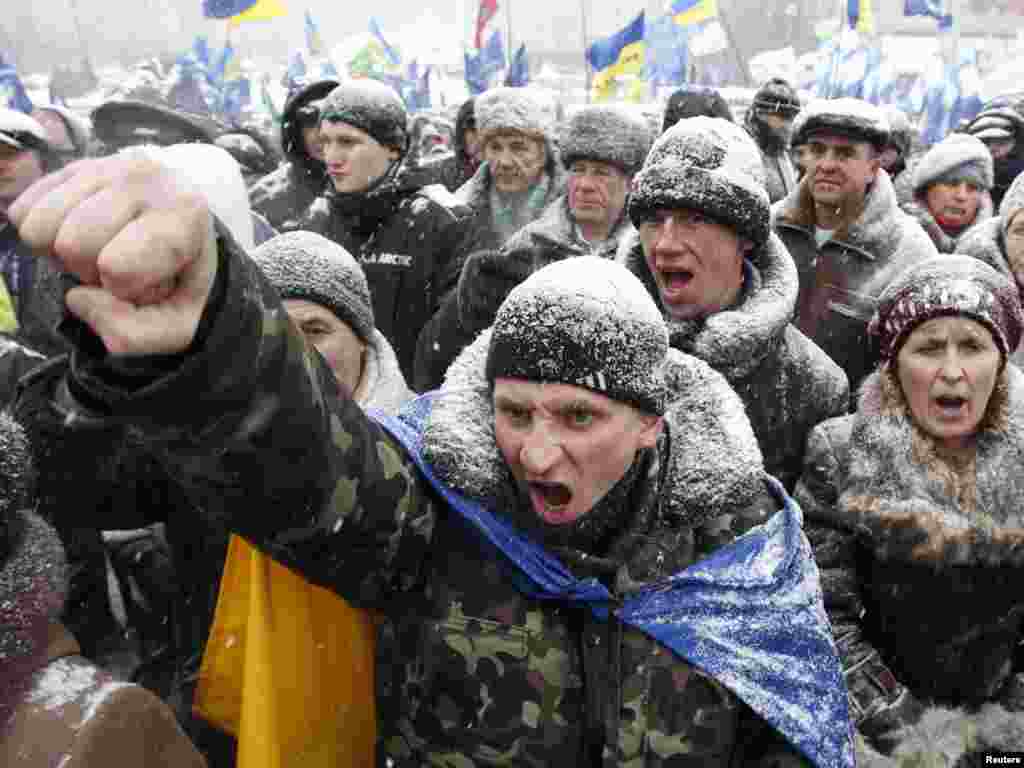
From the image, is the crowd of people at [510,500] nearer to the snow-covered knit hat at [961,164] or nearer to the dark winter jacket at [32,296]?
the dark winter jacket at [32,296]

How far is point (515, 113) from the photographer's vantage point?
5852mm

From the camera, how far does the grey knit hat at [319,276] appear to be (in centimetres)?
290

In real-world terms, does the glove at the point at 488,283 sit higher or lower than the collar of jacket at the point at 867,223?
higher

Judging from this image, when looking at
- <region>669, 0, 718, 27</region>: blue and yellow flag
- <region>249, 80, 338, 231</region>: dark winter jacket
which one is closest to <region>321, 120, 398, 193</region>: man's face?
<region>249, 80, 338, 231</region>: dark winter jacket

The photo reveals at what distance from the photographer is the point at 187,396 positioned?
1.23 metres

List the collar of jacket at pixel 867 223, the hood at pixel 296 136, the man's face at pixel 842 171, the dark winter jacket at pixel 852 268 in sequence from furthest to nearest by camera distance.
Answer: the hood at pixel 296 136 → the man's face at pixel 842 171 → the collar of jacket at pixel 867 223 → the dark winter jacket at pixel 852 268

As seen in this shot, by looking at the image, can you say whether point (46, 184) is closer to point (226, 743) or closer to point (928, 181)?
point (226, 743)

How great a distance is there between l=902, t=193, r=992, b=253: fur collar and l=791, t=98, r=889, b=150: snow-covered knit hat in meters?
1.38

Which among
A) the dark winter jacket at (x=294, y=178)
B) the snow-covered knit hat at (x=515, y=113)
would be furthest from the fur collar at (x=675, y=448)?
the dark winter jacket at (x=294, y=178)

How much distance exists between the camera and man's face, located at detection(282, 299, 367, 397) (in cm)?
286

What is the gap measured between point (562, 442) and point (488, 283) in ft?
5.02

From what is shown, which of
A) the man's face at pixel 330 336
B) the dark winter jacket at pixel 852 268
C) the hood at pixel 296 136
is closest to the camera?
the man's face at pixel 330 336

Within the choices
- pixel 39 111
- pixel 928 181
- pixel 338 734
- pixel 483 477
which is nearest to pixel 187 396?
pixel 483 477

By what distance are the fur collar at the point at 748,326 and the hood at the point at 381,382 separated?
0.87 metres
